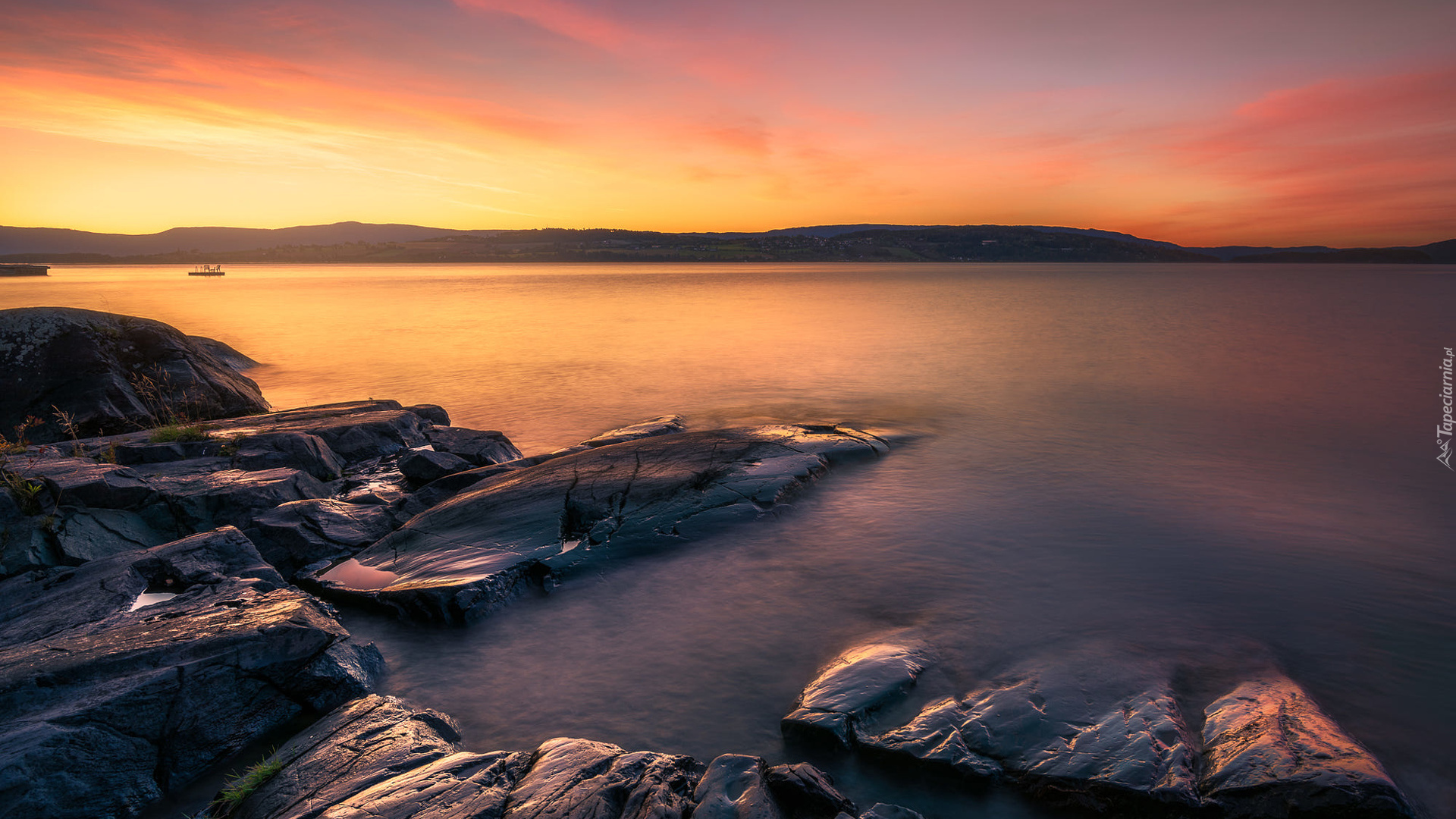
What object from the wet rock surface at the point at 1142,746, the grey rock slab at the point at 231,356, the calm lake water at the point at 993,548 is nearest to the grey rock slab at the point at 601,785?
the calm lake water at the point at 993,548

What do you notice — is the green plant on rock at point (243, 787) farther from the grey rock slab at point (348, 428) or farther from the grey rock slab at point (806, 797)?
the grey rock slab at point (348, 428)

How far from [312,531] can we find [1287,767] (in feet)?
36.5

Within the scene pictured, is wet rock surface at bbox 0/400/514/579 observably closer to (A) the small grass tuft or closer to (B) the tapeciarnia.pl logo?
(A) the small grass tuft

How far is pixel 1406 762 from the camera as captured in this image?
5711mm

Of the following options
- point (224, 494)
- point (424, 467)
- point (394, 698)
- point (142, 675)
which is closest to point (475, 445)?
point (424, 467)

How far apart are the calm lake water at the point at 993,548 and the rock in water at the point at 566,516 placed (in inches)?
16.0

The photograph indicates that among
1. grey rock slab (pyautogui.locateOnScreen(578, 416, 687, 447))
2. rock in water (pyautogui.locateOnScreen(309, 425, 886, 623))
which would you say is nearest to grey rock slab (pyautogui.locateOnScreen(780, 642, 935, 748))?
rock in water (pyautogui.locateOnScreen(309, 425, 886, 623))

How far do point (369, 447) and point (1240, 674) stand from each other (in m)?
14.8

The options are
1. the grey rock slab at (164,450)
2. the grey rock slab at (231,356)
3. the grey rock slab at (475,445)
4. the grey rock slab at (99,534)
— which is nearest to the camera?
the grey rock slab at (99,534)

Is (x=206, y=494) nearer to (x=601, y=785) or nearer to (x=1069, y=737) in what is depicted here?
(x=601, y=785)

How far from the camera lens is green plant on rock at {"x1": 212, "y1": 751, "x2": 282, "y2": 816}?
4.97m

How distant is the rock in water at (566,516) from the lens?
853 cm

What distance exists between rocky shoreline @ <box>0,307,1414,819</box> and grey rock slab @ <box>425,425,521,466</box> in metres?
2.30

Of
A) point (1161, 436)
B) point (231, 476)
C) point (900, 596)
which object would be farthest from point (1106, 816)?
point (1161, 436)
